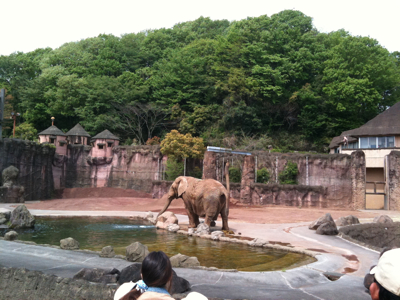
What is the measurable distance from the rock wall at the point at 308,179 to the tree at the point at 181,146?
3.47m

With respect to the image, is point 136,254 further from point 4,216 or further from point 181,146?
point 181,146

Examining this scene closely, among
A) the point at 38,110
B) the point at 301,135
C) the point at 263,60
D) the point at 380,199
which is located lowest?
the point at 380,199

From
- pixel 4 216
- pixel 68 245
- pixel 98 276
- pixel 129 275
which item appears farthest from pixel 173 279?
pixel 4 216

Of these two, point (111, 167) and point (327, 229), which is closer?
point (327, 229)

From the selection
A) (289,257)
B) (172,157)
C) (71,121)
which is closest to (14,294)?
(289,257)

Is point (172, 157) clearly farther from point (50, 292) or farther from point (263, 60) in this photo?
point (50, 292)

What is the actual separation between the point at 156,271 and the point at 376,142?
1387 inches

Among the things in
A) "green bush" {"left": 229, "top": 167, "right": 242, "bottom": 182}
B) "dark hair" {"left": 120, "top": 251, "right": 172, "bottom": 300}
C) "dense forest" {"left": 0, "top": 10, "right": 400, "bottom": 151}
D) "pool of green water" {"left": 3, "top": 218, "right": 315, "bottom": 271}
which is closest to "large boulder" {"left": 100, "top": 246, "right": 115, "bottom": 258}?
"pool of green water" {"left": 3, "top": 218, "right": 315, "bottom": 271}

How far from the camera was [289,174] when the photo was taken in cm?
3088

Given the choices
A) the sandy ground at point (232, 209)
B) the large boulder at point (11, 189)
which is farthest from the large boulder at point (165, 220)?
the large boulder at point (11, 189)

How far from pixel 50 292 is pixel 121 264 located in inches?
85.9

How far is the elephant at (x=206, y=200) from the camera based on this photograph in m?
13.8

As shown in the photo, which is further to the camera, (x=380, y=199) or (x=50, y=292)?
(x=380, y=199)

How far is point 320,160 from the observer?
30594mm
